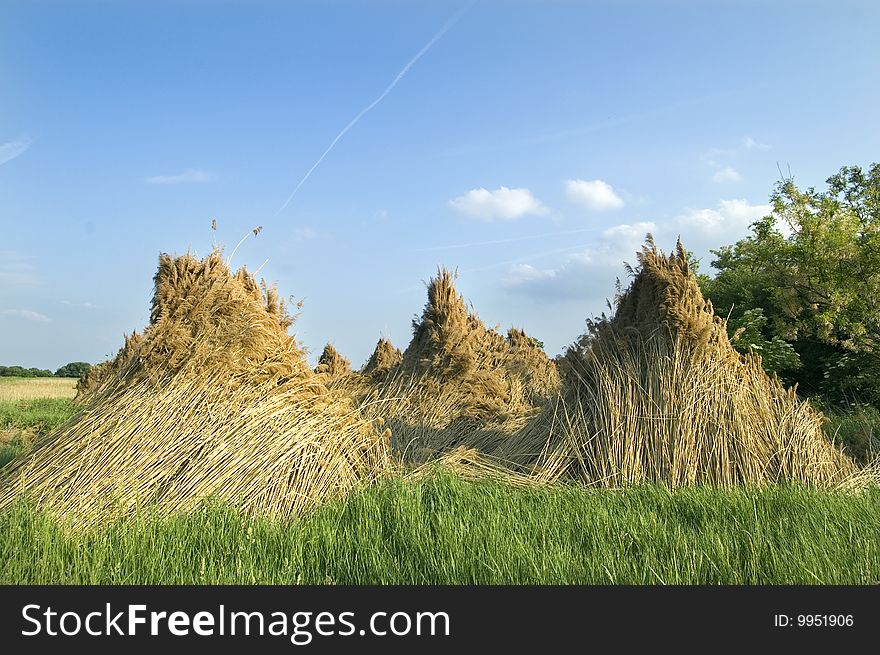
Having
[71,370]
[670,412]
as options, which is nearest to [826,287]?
[670,412]

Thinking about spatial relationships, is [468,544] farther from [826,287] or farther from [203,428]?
[826,287]

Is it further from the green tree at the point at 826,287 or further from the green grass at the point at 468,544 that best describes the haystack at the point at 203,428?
the green tree at the point at 826,287

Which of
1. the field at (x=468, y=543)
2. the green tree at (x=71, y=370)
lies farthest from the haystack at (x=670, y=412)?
the green tree at (x=71, y=370)

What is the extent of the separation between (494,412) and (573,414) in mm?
3921

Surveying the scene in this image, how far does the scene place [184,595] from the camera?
14.6 ft

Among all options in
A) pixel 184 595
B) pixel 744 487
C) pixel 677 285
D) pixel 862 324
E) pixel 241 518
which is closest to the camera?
pixel 184 595

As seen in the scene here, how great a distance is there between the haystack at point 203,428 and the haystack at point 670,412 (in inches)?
84.9

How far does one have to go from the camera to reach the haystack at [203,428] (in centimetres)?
602

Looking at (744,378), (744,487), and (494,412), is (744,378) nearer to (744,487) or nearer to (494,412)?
(744,487)

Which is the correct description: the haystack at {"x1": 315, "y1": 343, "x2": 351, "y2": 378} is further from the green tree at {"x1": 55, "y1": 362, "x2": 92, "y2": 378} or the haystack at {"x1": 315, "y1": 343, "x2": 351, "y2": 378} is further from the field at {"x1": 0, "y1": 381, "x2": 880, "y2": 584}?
the green tree at {"x1": 55, "y1": 362, "x2": 92, "y2": 378}

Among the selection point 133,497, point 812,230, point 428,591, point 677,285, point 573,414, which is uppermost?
point 812,230

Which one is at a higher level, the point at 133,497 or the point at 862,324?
the point at 862,324

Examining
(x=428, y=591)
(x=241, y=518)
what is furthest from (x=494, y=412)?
(x=428, y=591)

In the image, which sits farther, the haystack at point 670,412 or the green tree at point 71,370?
the green tree at point 71,370
